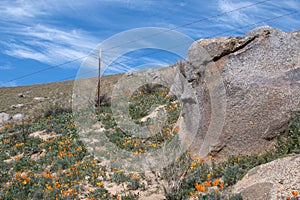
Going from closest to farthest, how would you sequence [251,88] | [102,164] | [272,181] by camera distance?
1. [272,181]
2. [251,88]
3. [102,164]

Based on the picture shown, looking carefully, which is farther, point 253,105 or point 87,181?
point 87,181

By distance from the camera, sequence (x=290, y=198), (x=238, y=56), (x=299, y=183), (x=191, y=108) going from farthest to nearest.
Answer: (x=191, y=108), (x=238, y=56), (x=299, y=183), (x=290, y=198)

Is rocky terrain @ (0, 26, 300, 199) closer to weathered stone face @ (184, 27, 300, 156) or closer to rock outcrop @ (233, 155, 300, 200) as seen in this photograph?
weathered stone face @ (184, 27, 300, 156)

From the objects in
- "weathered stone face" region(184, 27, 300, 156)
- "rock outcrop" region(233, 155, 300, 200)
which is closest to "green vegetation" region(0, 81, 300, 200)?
"rock outcrop" region(233, 155, 300, 200)

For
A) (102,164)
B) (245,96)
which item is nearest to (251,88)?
(245,96)

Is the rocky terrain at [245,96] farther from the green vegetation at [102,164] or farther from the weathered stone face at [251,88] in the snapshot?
the green vegetation at [102,164]

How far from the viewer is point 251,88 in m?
7.54

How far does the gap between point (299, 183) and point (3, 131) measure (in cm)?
1590

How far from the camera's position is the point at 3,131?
17422mm

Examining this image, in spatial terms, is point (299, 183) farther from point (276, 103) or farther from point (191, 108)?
point (191, 108)

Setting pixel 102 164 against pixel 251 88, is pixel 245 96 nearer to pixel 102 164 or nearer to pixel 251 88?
pixel 251 88

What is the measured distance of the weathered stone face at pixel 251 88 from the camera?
745 cm

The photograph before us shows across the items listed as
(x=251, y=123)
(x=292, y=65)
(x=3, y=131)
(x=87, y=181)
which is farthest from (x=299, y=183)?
(x=3, y=131)

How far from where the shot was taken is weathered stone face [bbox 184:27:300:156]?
293 inches
